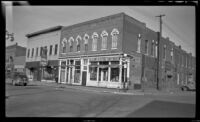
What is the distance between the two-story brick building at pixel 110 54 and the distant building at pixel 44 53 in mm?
1485

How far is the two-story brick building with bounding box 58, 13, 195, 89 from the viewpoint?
2178 cm

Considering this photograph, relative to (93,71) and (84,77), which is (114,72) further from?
(84,77)

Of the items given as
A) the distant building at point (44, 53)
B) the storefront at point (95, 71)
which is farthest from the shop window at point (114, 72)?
the distant building at point (44, 53)

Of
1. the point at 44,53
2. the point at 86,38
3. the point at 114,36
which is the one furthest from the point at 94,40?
the point at 44,53

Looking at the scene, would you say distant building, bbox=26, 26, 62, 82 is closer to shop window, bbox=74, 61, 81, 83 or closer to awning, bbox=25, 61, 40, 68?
awning, bbox=25, 61, 40, 68

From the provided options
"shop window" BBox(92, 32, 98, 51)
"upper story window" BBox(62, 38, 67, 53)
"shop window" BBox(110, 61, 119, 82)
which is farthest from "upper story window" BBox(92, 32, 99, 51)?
"upper story window" BBox(62, 38, 67, 53)

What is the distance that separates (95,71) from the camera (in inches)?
933

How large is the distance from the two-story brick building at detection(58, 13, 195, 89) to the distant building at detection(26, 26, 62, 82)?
148cm
